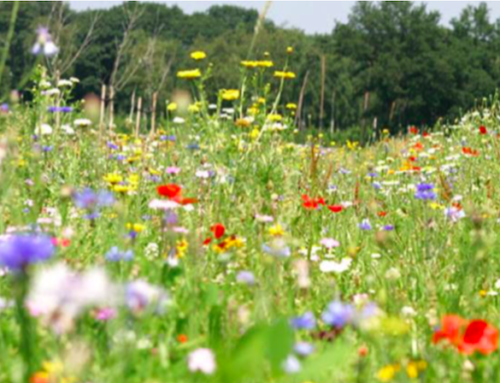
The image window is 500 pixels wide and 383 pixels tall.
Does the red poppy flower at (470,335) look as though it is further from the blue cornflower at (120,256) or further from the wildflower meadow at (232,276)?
the blue cornflower at (120,256)

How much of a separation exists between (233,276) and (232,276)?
18 millimetres

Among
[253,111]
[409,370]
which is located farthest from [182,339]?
[253,111]

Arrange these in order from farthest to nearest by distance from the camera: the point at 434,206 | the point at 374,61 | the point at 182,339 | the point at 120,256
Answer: the point at 374,61 < the point at 434,206 < the point at 120,256 < the point at 182,339

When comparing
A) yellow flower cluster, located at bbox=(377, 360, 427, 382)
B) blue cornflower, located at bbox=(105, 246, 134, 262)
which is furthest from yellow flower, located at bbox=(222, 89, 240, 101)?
yellow flower cluster, located at bbox=(377, 360, 427, 382)

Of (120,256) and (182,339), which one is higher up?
(120,256)

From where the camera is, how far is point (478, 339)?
1564mm

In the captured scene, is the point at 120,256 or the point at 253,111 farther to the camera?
the point at 253,111

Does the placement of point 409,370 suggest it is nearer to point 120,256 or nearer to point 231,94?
point 120,256

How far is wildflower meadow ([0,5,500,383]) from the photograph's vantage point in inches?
54.9

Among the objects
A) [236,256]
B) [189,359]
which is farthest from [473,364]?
[236,256]

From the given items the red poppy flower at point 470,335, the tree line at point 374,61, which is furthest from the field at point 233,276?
the tree line at point 374,61

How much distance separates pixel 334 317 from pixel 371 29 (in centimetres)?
5811

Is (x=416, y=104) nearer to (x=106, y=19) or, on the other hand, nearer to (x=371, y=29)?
(x=371, y=29)

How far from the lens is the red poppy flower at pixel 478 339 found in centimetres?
155
